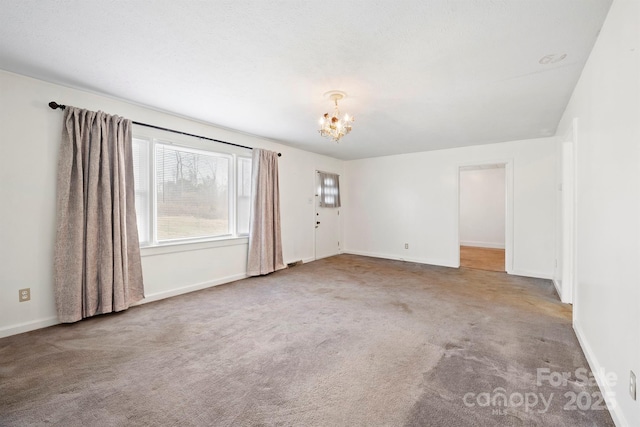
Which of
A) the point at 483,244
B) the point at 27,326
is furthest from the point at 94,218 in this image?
the point at 483,244

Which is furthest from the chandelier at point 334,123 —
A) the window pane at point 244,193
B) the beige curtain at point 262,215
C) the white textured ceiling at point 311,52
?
the window pane at point 244,193

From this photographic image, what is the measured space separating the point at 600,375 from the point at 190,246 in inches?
173

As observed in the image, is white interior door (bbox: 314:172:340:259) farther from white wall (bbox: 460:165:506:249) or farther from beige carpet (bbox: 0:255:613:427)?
white wall (bbox: 460:165:506:249)

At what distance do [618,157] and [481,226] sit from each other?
739 cm

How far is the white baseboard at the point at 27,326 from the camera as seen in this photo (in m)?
2.56

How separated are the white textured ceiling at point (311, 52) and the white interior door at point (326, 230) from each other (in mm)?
3016

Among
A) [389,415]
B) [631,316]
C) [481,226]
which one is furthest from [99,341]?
[481,226]

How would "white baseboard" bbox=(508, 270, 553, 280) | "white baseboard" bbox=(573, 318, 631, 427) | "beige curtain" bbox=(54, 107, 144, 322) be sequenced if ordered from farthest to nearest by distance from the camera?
"white baseboard" bbox=(508, 270, 553, 280), "beige curtain" bbox=(54, 107, 144, 322), "white baseboard" bbox=(573, 318, 631, 427)

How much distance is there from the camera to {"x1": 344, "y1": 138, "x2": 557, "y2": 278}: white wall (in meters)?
4.71

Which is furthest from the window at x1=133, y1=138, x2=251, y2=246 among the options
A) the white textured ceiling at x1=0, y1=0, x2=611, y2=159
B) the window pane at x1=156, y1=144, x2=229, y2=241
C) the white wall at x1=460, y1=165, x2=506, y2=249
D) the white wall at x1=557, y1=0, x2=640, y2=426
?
the white wall at x1=460, y1=165, x2=506, y2=249

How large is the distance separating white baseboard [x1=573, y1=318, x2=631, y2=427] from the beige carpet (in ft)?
0.20

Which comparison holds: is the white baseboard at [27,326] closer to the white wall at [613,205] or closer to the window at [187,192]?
the window at [187,192]

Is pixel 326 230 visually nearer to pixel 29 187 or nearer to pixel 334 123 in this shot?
pixel 334 123

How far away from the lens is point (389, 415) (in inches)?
63.0
